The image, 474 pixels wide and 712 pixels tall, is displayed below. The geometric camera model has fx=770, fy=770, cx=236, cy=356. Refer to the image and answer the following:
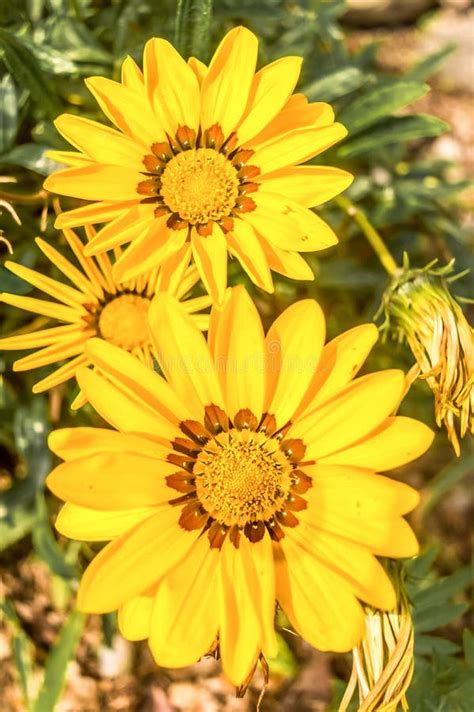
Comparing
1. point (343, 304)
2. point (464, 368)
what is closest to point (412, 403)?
point (343, 304)

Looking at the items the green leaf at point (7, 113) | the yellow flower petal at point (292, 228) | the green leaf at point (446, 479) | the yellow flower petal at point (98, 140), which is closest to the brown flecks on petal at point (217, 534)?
the yellow flower petal at point (292, 228)

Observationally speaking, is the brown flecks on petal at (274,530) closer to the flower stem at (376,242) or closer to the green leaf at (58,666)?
the flower stem at (376,242)

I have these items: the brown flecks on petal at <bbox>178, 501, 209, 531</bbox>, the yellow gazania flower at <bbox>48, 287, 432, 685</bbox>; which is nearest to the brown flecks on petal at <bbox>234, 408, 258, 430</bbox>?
the yellow gazania flower at <bbox>48, 287, 432, 685</bbox>

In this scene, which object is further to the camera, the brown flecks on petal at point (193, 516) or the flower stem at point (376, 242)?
the flower stem at point (376, 242)

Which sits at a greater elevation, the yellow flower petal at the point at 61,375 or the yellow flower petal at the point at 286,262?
the yellow flower petal at the point at 286,262

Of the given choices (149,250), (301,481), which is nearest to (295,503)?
(301,481)

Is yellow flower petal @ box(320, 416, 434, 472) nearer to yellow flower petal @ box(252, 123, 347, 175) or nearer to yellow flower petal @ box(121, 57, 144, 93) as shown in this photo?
yellow flower petal @ box(252, 123, 347, 175)

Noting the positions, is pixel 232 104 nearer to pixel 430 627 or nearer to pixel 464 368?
pixel 464 368
